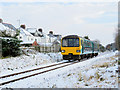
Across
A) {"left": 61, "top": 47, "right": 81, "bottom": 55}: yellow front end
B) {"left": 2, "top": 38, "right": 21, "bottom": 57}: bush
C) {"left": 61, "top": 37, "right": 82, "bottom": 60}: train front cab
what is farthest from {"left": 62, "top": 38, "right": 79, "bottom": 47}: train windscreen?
{"left": 2, "top": 38, "right": 21, "bottom": 57}: bush

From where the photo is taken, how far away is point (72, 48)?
20.0m

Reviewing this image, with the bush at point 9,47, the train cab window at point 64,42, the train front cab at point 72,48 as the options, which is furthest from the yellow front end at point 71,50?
the bush at point 9,47

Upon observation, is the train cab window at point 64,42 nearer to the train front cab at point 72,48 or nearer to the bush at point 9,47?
the train front cab at point 72,48

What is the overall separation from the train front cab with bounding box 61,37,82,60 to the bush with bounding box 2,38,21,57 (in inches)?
219

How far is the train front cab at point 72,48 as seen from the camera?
65.2ft

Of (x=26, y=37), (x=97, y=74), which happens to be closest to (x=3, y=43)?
(x=97, y=74)

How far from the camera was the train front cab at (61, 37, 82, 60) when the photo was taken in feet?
65.2

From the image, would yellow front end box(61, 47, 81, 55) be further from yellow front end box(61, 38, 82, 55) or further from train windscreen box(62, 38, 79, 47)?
train windscreen box(62, 38, 79, 47)

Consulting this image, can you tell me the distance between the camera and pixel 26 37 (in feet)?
162

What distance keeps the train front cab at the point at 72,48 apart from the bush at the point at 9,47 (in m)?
5.55

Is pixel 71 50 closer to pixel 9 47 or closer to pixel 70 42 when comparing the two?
pixel 70 42

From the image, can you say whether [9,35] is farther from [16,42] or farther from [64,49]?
[64,49]

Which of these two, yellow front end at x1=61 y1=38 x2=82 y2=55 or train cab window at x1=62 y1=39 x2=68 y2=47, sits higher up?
train cab window at x1=62 y1=39 x2=68 y2=47

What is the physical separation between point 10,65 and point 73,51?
25.5 ft
